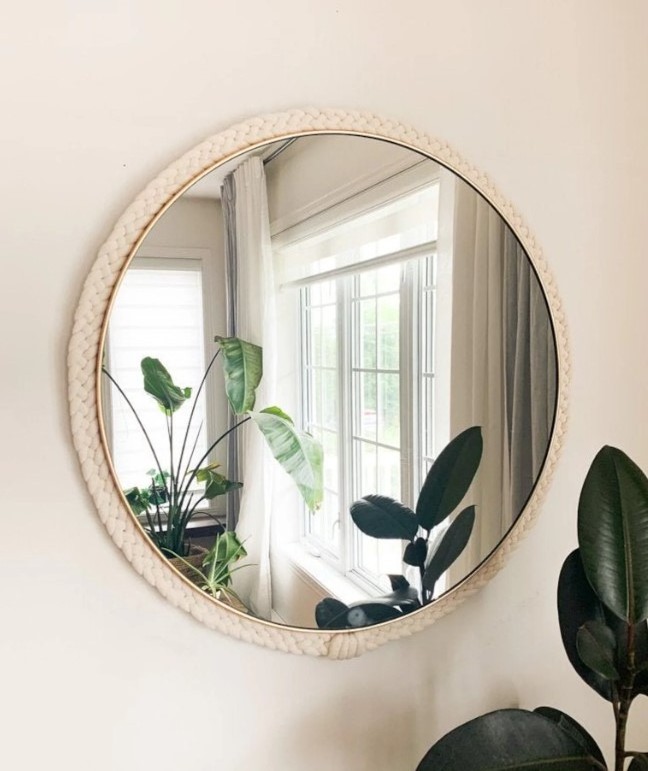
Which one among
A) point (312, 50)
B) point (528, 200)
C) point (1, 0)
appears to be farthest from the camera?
point (528, 200)

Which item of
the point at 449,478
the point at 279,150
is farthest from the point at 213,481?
the point at 279,150

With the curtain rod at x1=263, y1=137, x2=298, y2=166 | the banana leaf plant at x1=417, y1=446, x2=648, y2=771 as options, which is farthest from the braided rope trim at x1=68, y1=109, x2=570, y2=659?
the banana leaf plant at x1=417, y1=446, x2=648, y2=771

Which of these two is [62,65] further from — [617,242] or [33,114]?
[617,242]

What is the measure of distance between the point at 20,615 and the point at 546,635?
0.90 m

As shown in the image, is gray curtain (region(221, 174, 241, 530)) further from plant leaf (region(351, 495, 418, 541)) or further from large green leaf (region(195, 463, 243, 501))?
plant leaf (region(351, 495, 418, 541))

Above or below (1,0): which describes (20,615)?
below

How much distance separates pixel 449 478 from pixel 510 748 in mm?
385

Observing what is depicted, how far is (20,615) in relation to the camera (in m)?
0.92

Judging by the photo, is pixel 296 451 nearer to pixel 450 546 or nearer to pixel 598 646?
pixel 450 546

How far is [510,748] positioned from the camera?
890mm

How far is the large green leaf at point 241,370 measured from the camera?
3.20 ft

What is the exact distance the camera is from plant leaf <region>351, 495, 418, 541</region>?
1.05 meters

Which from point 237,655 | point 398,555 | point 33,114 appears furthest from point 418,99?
point 237,655

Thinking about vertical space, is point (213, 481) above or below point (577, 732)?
above
